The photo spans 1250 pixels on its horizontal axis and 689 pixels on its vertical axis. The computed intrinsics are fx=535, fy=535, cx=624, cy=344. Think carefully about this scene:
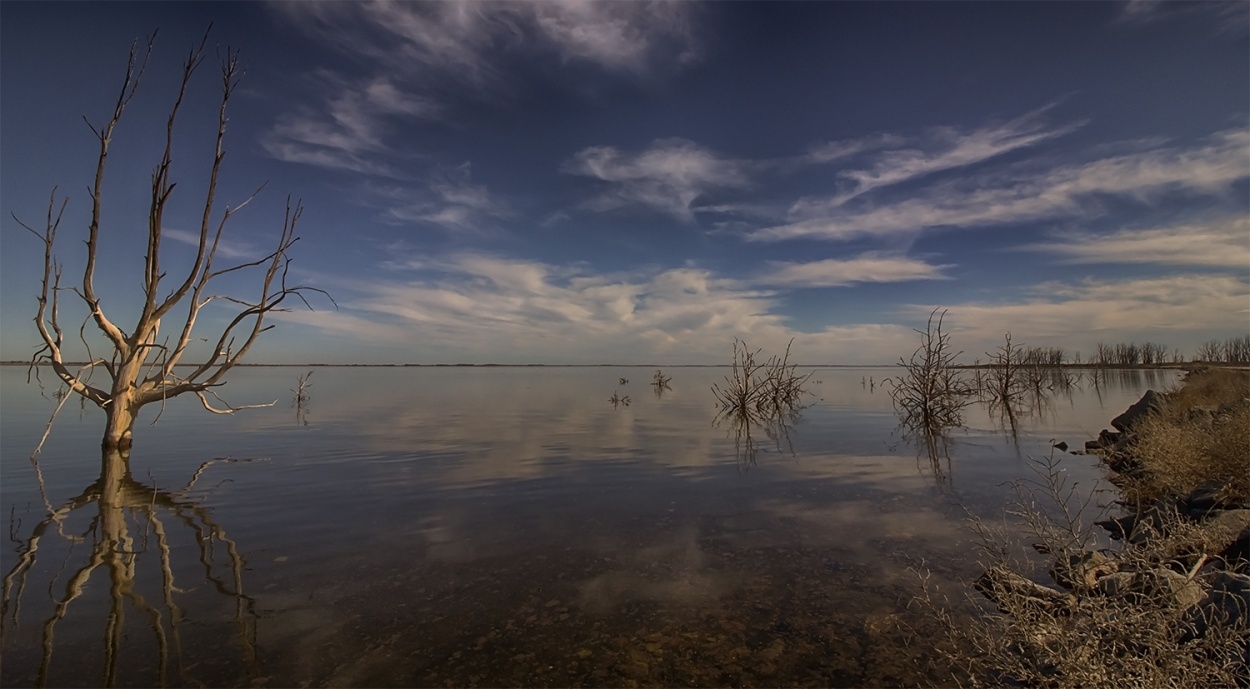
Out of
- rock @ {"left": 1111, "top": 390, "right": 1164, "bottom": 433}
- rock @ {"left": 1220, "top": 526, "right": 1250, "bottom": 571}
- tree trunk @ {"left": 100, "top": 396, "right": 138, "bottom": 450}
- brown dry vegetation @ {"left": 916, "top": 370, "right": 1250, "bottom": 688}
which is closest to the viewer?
brown dry vegetation @ {"left": 916, "top": 370, "right": 1250, "bottom": 688}

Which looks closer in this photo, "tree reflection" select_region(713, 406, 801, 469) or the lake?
the lake

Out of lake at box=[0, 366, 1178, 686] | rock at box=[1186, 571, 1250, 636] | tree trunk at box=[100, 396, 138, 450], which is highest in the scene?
tree trunk at box=[100, 396, 138, 450]

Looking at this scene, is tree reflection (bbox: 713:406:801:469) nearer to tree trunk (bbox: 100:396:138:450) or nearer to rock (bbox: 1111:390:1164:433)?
rock (bbox: 1111:390:1164:433)

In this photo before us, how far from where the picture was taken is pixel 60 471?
1071 cm

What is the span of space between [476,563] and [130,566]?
3.66 m

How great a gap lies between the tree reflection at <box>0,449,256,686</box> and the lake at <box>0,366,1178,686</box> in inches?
1.2

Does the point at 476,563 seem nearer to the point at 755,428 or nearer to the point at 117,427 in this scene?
the point at 117,427

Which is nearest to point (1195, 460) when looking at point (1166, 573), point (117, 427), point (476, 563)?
point (1166, 573)

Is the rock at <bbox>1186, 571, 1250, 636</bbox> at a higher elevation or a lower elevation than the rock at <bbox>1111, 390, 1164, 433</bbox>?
lower

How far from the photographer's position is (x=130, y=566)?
5801 millimetres

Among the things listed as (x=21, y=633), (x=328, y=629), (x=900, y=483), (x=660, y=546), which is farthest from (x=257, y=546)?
(x=900, y=483)

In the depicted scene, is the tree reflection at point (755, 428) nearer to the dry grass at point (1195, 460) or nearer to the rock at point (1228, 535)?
the dry grass at point (1195, 460)

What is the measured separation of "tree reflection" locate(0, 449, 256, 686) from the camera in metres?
4.23

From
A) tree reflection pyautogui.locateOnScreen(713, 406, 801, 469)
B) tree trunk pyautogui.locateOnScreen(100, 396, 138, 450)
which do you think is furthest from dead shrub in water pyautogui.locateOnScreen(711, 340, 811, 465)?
tree trunk pyautogui.locateOnScreen(100, 396, 138, 450)
